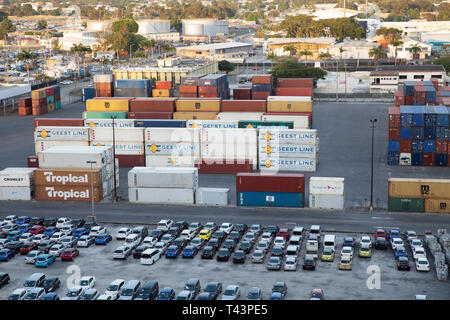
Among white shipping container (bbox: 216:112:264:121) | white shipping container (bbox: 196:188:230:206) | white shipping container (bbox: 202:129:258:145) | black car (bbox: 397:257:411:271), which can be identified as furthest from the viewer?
white shipping container (bbox: 216:112:264:121)

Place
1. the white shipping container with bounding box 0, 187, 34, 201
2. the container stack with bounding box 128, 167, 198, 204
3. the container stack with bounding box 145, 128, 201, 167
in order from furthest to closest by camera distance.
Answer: the container stack with bounding box 145, 128, 201, 167, the white shipping container with bounding box 0, 187, 34, 201, the container stack with bounding box 128, 167, 198, 204

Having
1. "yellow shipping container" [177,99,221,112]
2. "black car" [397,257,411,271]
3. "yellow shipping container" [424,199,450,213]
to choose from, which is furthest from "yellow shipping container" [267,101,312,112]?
"black car" [397,257,411,271]

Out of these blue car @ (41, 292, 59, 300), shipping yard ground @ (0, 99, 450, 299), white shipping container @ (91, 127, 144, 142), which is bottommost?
shipping yard ground @ (0, 99, 450, 299)

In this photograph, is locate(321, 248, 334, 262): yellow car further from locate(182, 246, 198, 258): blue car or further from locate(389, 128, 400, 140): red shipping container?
locate(389, 128, 400, 140): red shipping container

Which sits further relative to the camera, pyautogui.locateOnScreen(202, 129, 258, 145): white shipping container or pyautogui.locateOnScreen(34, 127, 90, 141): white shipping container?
pyautogui.locateOnScreen(34, 127, 90, 141): white shipping container

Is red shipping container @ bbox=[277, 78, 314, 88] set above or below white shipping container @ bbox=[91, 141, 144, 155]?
above

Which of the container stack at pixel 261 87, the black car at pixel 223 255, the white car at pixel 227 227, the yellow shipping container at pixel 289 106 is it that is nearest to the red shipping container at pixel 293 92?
the container stack at pixel 261 87

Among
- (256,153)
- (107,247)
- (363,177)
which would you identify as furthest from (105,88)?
(107,247)
